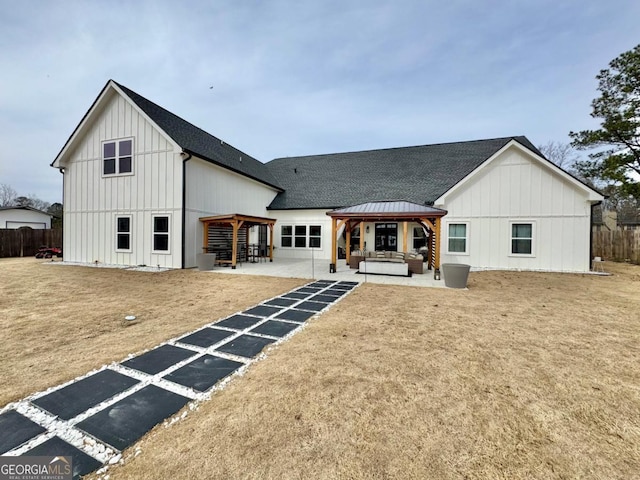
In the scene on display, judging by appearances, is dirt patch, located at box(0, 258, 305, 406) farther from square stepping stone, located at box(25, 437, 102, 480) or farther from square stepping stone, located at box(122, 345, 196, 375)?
square stepping stone, located at box(25, 437, 102, 480)

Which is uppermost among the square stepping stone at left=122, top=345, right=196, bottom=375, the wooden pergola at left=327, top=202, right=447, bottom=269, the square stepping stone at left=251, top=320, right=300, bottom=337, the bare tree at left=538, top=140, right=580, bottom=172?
the bare tree at left=538, top=140, right=580, bottom=172

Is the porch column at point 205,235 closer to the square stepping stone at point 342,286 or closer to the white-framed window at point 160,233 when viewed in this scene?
the white-framed window at point 160,233

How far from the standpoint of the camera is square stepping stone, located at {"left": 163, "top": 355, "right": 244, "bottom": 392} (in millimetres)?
2818

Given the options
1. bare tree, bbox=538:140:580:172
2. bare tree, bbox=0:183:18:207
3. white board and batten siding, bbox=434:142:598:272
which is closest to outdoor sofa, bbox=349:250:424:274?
white board and batten siding, bbox=434:142:598:272

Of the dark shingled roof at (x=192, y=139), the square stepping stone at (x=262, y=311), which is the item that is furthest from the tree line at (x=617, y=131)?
the dark shingled roof at (x=192, y=139)

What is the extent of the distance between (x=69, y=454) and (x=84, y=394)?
91cm

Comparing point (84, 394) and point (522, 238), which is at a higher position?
point (522, 238)

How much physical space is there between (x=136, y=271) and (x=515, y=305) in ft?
42.5

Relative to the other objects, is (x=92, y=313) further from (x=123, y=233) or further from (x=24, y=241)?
(x=24, y=241)

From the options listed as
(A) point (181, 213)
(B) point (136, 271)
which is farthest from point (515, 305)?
(B) point (136, 271)

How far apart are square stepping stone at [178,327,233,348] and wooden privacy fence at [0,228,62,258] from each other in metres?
20.8

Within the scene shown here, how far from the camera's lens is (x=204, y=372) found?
3.05m

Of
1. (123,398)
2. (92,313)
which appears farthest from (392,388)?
(92,313)

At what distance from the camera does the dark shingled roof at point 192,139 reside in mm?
11977
